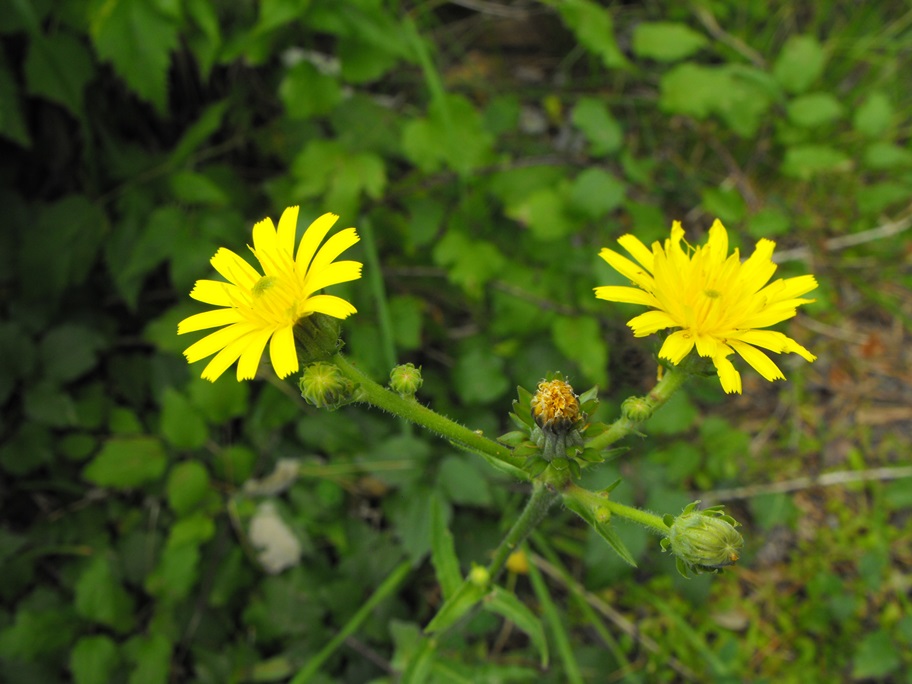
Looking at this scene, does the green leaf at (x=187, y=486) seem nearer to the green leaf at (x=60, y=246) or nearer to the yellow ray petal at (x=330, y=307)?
the green leaf at (x=60, y=246)

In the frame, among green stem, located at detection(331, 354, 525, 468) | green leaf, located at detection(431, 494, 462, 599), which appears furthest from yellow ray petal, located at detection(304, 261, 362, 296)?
green leaf, located at detection(431, 494, 462, 599)

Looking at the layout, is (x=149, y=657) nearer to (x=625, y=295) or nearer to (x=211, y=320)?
(x=211, y=320)

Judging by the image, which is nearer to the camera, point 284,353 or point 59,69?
point 284,353

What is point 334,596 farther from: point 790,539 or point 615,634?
point 790,539

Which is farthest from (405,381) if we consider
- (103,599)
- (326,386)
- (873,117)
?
(873,117)

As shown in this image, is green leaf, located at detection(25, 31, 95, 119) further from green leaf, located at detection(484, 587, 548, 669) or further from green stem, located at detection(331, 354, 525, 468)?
green leaf, located at detection(484, 587, 548, 669)

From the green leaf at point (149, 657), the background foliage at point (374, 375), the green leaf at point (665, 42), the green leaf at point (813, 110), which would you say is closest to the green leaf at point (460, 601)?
the background foliage at point (374, 375)
